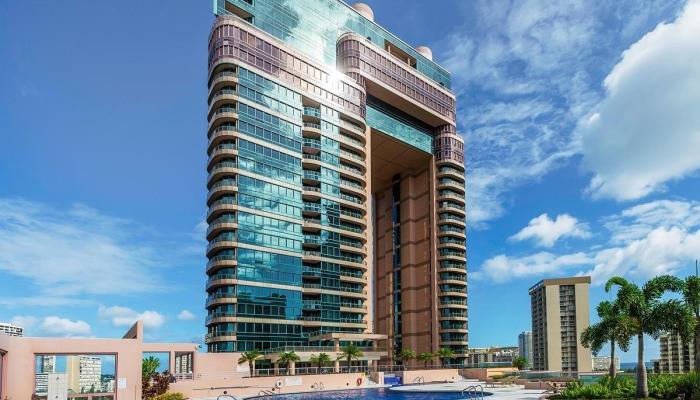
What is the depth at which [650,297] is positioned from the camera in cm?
4288

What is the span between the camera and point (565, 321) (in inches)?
5940

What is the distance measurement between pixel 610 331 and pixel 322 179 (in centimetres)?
5561

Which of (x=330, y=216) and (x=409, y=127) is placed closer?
(x=330, y=216)

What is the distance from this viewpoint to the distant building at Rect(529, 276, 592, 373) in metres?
148

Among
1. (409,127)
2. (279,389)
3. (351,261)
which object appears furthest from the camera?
(409,127)

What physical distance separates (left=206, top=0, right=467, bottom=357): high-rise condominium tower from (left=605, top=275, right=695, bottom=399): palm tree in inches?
1902

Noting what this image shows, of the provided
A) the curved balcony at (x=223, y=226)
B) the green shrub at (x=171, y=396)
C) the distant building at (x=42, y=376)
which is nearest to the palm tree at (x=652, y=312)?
the green shrub at (x=171, y=396)

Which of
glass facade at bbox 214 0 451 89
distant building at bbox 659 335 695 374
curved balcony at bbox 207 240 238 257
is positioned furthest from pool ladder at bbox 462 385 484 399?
distant building at bbox 659 335 695 374

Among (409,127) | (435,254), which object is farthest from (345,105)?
(435,254)

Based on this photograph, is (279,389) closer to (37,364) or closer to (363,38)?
(37,364)

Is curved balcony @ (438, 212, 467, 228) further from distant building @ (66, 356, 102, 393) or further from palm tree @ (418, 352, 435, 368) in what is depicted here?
distant building @ (66, 356, 102, 393)

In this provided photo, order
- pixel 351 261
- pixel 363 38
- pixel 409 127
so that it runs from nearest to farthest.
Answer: pixel 351 261 < pixel 363 38 < pixel 409 127

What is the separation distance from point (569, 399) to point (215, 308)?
51699 millimetres

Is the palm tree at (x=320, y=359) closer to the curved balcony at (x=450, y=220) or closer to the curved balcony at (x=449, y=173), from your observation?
the curved balcony at (x=450, y=220)
